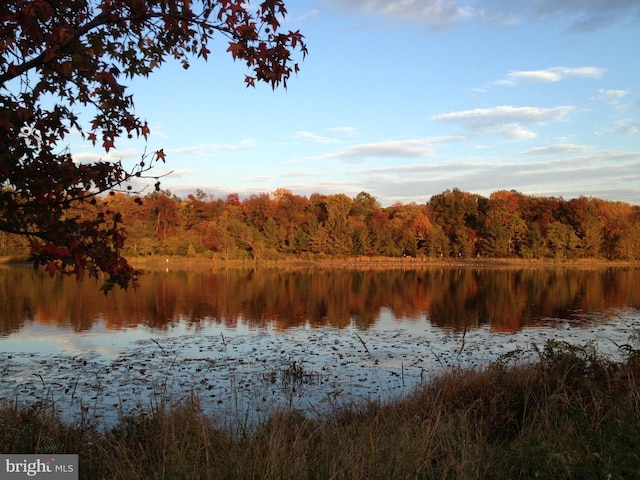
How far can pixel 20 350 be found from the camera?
1534cm

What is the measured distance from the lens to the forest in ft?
248

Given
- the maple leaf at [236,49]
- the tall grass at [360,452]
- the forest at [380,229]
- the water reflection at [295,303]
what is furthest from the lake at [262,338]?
the forest at [380,229]

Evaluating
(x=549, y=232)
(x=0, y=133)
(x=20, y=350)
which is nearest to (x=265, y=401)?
(x=0, y=133)

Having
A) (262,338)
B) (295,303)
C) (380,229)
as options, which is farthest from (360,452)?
(380,229)

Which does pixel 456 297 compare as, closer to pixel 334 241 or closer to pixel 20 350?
pixel 20 350

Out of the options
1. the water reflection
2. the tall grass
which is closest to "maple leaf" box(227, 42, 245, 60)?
the tall grass

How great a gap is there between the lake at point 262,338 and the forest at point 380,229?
131 ft

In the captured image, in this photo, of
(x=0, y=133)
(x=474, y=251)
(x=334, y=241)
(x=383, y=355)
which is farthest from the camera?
(x=474, y=251)

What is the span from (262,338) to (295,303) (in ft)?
33.9

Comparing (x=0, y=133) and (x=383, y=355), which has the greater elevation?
(x=0, y=133)

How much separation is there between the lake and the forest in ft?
131

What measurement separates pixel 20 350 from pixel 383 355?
1020cm

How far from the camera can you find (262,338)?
1792 cm

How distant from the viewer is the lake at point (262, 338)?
10.8 metres
